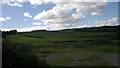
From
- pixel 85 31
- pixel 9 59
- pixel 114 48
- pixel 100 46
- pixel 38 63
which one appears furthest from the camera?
pixel 85 31

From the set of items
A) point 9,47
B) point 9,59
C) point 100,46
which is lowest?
point 100,46

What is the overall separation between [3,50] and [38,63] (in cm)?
375

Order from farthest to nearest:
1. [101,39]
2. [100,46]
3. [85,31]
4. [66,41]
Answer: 1. [85,31]
2. [66,41]
3. [101,39]
4. [100,46]

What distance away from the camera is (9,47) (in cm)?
1519

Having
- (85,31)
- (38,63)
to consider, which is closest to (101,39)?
(85,31)

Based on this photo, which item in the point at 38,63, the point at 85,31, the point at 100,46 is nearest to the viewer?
the point at 38,63

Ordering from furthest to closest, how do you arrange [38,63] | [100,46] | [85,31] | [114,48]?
[85,31] → [100,46] → [114,48] → [38,63]

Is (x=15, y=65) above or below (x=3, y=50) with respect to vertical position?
below

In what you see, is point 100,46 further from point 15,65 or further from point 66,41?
point 15,65

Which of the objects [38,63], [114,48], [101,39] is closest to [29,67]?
[38,63]

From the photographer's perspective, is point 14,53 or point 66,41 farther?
point 66,41

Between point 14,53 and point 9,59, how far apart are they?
2.49ft

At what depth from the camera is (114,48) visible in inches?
1334

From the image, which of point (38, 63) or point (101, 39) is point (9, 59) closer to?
point (38, 63)
